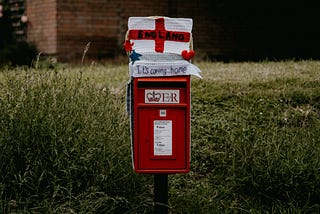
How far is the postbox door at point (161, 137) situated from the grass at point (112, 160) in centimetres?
45

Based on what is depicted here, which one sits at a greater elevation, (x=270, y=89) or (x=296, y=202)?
(x=270, y=89)

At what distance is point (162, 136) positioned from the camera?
4.23 m

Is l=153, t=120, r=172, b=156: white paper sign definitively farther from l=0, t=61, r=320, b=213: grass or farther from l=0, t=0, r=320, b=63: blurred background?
l=0, t=0, r=320, b=63: blurred background

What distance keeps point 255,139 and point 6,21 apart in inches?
334

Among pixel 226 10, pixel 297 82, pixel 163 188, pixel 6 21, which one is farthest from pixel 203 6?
pixel 163 188

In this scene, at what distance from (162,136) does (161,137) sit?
1 centimetres

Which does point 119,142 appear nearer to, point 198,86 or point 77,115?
point 77,115

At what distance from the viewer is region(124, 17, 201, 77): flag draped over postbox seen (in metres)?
4.21

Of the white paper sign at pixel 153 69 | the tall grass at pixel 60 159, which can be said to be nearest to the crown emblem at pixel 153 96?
the white paper sign at pixel 153 69

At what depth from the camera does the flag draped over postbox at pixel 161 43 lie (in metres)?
4.21

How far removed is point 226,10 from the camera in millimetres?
13250

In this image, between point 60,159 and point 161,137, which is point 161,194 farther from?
point 60,159

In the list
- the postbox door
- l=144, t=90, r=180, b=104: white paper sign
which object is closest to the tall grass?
the postbox door

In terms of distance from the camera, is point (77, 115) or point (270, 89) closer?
point (77, 115)
